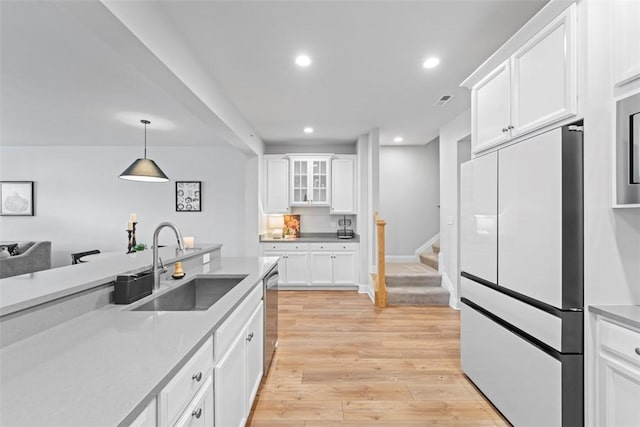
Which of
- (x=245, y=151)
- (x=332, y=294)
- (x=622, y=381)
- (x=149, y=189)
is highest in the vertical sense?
(x=245, y=151)

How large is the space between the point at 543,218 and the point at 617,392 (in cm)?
81

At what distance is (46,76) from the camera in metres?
3.04

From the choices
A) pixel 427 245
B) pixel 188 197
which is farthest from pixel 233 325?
pixel 427 245

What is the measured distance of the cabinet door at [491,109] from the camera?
2096mm

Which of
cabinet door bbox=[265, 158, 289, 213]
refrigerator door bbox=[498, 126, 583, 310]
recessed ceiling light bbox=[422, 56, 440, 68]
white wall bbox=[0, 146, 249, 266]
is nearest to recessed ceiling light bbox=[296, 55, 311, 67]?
recessed ceiling light bbox=[422, 56, 440, 68]

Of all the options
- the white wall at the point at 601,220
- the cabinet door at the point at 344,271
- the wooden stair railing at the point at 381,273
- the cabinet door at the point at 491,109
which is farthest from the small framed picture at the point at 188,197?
the white wall at the point at 601,220

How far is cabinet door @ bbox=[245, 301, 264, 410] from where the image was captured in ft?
6.52

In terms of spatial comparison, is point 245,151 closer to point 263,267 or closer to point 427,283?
point 263,267

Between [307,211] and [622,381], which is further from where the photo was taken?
[307,211]

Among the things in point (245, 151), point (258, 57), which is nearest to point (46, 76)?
point (258, 57)

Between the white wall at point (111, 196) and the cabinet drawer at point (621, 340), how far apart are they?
5630mm

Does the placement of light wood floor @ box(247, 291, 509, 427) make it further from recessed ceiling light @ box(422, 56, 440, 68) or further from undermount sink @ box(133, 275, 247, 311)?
recessed ceiling light @ box(422, 56, 440, 68)

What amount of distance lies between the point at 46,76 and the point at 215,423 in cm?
342

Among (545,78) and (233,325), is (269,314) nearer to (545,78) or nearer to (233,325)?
(233,325)
